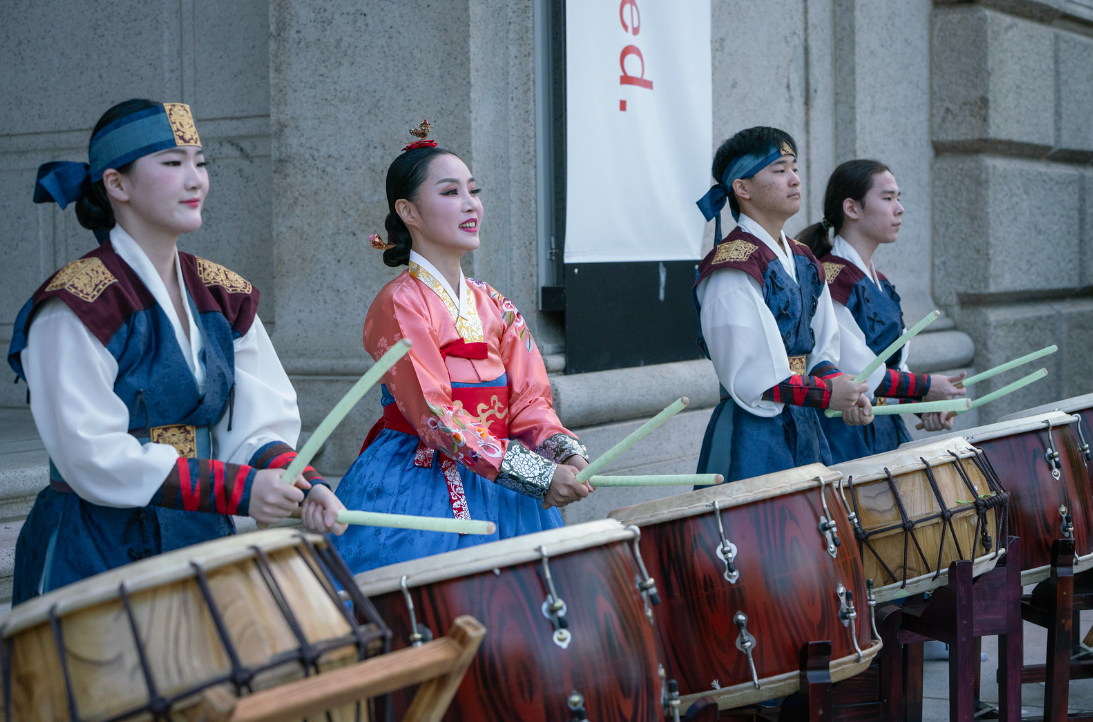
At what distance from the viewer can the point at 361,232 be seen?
13.0ft

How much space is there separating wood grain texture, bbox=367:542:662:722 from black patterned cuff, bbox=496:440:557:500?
1.90ft

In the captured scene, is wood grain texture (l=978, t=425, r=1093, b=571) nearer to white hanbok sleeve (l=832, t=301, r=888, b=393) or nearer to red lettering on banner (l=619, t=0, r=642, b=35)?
white hanbok sleeve (l=832, t=301, r=888, b=393)

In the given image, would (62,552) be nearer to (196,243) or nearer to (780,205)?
(780,205)

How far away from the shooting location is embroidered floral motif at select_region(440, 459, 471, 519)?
2533 millimetres

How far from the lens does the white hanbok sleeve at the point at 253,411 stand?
6.80 feet

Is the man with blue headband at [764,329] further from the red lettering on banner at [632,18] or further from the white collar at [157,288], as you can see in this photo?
the white collar at [157,288]

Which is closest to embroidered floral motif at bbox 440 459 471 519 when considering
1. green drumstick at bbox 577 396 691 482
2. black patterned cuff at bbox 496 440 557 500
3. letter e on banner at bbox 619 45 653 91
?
black patterned cuff at bbox 496 440 557 500

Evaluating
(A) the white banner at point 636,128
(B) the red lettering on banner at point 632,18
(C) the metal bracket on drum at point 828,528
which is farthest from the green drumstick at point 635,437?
(B) the red lettering on banner at point 632,18

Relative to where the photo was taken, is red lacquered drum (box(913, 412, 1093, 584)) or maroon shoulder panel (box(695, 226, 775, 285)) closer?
red lacquered drum (box(913, 412, 1093, 584))

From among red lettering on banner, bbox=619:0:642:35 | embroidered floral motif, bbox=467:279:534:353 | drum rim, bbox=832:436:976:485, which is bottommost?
drum rim, bbox=832:436:976:485

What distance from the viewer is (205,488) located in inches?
72.3

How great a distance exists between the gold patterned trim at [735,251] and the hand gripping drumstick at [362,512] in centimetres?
145

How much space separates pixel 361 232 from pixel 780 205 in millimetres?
1560

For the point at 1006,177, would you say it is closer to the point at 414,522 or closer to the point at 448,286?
the point at 448,286
